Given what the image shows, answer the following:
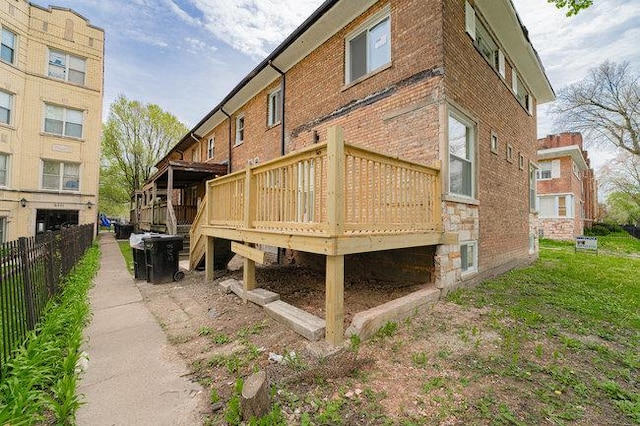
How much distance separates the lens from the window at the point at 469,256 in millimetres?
6031

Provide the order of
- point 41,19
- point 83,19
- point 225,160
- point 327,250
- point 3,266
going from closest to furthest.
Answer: point 3,266 → point 327,250 → point 225,160 → point 41,19 → point 83,19

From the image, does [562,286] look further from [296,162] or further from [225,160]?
[225,160]

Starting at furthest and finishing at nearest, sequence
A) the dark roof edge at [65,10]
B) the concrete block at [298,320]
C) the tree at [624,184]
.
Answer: the tree at [624,184] < the dark roof edge at [65,10] < the concrete block at [298,320]

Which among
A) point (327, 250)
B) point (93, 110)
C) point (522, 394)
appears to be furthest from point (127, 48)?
point (522, 394)

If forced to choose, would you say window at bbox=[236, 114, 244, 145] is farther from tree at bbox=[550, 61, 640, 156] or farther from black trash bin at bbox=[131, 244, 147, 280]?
tree at bbox=[550, 61, 640, 156]

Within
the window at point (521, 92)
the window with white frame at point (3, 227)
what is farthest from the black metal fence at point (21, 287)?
the window with white frame at point (3, 227)

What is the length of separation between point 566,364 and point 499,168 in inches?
224

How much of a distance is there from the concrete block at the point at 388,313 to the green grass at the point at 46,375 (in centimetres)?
271

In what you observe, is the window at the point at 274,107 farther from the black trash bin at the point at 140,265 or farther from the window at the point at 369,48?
the black trash bin at the point at 140,265

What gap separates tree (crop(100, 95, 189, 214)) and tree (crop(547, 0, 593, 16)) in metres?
27.3

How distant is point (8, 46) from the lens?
13.9 meters

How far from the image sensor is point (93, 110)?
54.5 feet

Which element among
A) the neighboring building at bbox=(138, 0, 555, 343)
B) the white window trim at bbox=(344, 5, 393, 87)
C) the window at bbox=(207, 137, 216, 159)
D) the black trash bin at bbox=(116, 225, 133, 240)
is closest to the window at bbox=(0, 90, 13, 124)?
the black trash bin at bbox=(116, 225, 133, 240)

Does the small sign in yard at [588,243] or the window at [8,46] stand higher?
the window at [8,46]
